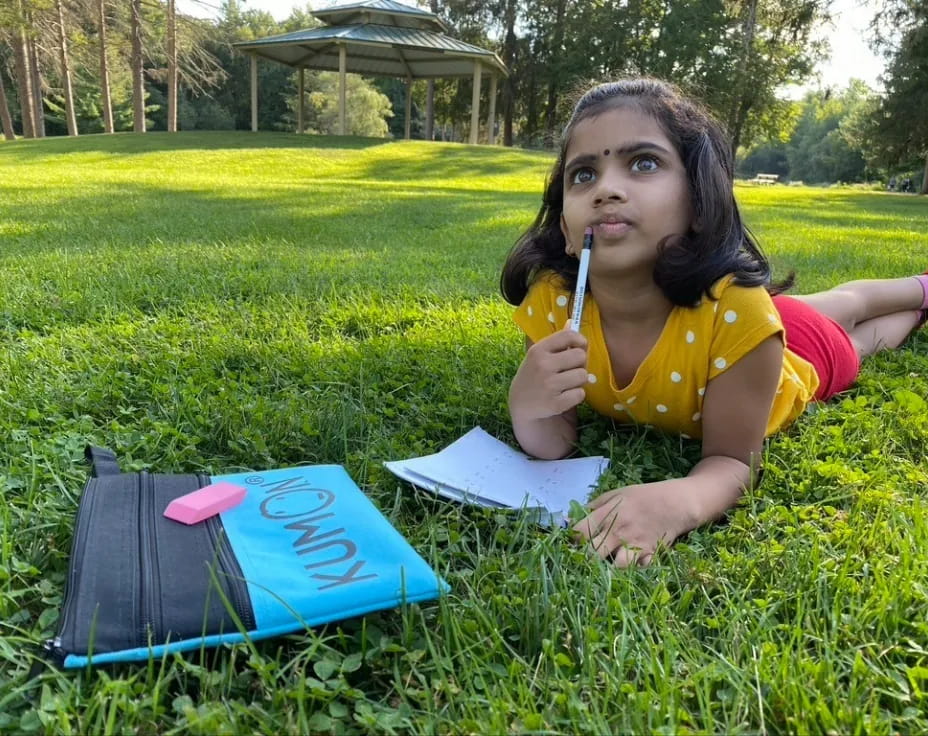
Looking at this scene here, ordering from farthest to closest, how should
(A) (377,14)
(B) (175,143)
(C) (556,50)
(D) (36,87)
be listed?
(C) (556,50), (D) (36,87), (A) (377,14), (B) (175,143)

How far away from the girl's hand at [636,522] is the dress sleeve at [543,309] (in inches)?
23.3

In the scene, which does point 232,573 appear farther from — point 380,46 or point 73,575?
point 380,46

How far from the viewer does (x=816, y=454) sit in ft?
5.45

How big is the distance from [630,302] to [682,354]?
173mm

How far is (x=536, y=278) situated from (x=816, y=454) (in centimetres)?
81

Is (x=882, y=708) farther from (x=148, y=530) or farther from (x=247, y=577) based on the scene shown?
(x=148, y=530)

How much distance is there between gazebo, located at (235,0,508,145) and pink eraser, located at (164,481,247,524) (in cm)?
A: 1916

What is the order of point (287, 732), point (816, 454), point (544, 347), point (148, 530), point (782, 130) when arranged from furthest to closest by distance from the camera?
point (782, 130) → point (816, 454) → point (544, 347) → point (148, 530) → point (287, 732)

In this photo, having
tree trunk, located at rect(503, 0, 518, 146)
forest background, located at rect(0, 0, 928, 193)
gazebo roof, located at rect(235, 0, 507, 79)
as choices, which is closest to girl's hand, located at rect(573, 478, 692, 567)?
forest background, located at rect(0, 0, 928, 193)

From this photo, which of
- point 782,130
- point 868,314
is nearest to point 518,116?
point 782,130

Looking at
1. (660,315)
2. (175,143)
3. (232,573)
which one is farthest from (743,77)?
(232,573)

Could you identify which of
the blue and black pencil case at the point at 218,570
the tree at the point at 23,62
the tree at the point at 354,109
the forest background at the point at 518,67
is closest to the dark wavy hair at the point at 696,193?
the blue and black pencil case at the point at 218,570

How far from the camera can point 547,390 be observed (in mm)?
1510

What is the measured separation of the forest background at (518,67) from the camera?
70.1 feet
